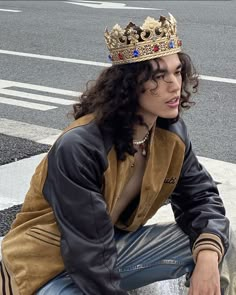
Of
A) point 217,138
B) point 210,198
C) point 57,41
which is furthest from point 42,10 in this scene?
point 210,198

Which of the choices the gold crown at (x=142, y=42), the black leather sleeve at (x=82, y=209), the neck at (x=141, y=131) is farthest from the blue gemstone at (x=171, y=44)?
the black leather sleeve at (x=82, y=209)

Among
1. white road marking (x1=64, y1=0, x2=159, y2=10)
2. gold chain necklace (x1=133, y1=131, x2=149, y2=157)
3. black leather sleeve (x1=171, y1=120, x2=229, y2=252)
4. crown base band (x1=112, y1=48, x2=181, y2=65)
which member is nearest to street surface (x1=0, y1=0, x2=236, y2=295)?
white road marking (x1=64, y1=0, x2=159, y2=10)

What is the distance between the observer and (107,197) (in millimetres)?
2664

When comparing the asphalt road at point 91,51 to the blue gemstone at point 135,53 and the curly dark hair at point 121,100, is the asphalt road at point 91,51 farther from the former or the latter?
the blue gemstone at point 135,53

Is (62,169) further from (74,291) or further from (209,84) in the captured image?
(209,84)

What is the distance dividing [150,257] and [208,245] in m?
0.27

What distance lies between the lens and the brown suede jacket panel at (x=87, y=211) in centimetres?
253

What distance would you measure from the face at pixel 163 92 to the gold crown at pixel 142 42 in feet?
0.11

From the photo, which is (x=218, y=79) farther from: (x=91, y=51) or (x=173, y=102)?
(x=173, y=102)

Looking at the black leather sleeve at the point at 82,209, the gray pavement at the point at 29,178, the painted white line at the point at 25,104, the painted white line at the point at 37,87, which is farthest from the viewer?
the painted white line at the point at 37,87

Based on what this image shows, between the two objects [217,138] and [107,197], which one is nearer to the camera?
[107,197]

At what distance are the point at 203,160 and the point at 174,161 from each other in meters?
2.25

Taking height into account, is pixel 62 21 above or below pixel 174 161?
below

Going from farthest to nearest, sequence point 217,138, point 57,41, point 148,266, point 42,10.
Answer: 1. point 42,10
2. point 57,41
3. point 217,138
4. point 148,266
